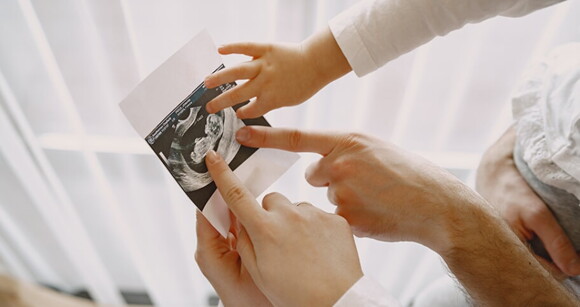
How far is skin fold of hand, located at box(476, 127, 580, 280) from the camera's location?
774 millimetres

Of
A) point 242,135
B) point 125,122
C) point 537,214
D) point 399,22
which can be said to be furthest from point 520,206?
point 125,122

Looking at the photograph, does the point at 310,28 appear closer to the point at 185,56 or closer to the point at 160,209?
the point at 185,56

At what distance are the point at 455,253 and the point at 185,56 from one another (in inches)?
19.3

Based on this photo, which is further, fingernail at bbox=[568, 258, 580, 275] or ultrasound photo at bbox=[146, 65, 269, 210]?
fingernail at bbox=[568, 258, 580, 275]

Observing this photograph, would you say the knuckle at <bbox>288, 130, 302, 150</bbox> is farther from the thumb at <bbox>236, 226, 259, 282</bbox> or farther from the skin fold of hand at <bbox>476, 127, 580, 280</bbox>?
the skin fold of hand at <bbox>476, 127, 580, 280</bbox>

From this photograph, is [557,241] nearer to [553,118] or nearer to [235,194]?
[553,118]

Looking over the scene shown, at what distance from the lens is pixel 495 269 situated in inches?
→ 27.2

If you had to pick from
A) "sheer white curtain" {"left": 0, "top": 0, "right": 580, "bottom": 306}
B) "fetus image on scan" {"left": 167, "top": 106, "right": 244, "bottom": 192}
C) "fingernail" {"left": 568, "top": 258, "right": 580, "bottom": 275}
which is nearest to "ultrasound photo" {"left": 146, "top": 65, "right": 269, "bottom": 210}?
"fetus image on scan" {"left": 167, "top": 106, "right": 244, "bottom": 192}

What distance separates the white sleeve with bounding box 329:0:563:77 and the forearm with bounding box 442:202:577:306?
270 millimetres

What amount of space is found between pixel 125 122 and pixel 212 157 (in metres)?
0.39

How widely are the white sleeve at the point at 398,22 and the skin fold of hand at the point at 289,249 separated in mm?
242

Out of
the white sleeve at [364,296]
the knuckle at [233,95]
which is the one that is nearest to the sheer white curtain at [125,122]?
the knuckle at [233,95]

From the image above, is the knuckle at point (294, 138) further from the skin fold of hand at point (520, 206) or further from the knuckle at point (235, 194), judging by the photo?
the skin fold of hand at point (520, 206)

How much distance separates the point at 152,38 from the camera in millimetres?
856
